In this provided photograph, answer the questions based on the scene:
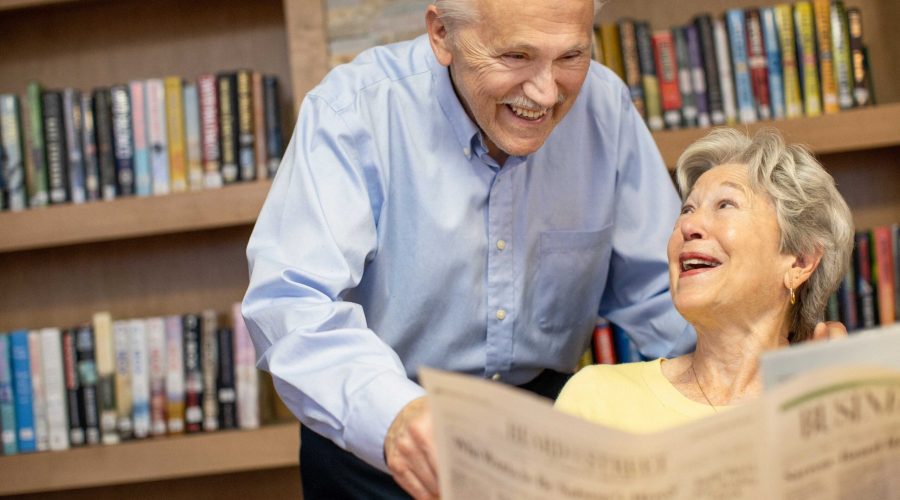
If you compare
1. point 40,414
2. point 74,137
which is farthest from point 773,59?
point 40,414

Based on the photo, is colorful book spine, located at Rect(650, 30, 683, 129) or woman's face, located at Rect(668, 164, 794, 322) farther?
colorful book spine, located at Rect(650, 30, 683, 129)

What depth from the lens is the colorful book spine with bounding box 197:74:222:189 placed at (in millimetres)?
2359

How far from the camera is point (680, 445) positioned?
0.79 m

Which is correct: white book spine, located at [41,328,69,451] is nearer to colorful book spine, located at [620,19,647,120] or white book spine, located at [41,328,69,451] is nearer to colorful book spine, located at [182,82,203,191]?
colorful book spine, located at [182,82,203,191]

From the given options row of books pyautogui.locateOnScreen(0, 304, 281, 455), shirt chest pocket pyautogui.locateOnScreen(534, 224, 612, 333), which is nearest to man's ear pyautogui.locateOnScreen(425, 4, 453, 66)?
shirt chest pocket pyautogui.locateOnScreen(534, 224, 612, 333)

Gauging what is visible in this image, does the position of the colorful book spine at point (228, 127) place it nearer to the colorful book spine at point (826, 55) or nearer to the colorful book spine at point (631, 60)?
the colorful book spine at point (631, 60)

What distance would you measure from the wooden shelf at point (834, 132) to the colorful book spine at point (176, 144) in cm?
108

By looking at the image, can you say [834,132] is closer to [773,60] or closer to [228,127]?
[773,60]

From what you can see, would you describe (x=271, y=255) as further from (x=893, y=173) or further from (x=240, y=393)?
(x=893, y=173)

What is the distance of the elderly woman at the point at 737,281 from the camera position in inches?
59.0

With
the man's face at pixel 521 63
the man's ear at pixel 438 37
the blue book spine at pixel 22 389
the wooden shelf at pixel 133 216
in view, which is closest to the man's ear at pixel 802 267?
the man's face at pixel 521 63

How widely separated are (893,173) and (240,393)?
170 centimetres

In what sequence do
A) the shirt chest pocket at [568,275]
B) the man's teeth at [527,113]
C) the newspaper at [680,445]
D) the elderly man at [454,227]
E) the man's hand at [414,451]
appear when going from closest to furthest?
the newspaper at [680,445], the man's hand at [414,451], the elderly man at [454,227], the man's teeth at [527,113], the shirt chest pocket at [568,275]

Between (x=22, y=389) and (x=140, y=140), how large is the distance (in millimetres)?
648
